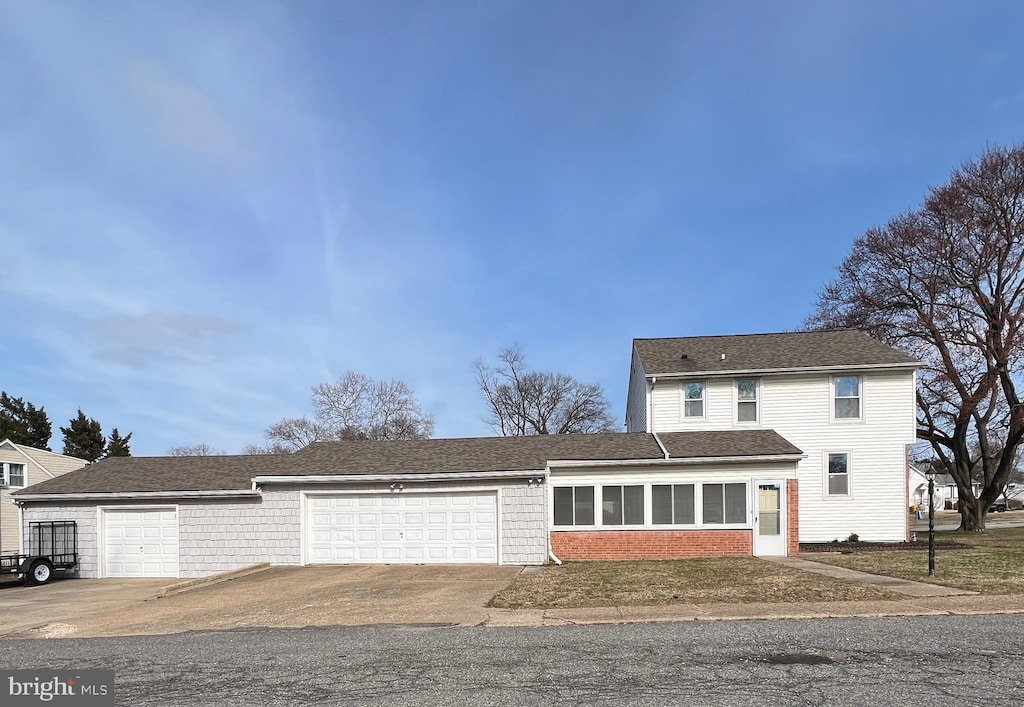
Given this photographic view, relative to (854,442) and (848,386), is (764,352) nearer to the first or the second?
(848,386)

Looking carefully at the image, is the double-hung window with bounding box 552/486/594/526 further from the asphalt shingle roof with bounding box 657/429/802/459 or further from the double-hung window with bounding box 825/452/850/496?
the double-hung window with bounding box 825/452/850/496

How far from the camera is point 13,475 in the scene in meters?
31.8

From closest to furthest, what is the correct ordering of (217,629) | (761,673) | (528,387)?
1. (761,673)
2. (217,629)
3. (528,387)

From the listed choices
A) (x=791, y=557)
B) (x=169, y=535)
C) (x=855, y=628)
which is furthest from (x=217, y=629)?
(x=791, y=557)

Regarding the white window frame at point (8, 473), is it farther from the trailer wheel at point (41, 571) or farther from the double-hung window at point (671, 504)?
the double-hung window at point (671, 504)

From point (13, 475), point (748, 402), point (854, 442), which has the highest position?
point (748, 402)

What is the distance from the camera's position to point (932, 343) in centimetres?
2981

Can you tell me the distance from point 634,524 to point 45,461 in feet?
104

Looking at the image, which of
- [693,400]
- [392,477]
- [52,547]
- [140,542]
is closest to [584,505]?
[392,477]

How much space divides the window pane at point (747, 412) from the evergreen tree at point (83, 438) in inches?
1890

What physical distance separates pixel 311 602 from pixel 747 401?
1639 centimetres

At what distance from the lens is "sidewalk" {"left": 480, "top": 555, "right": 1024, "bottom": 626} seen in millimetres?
9562

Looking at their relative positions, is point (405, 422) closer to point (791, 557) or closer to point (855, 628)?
point (791, 557)

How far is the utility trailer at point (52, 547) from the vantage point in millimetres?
18375
